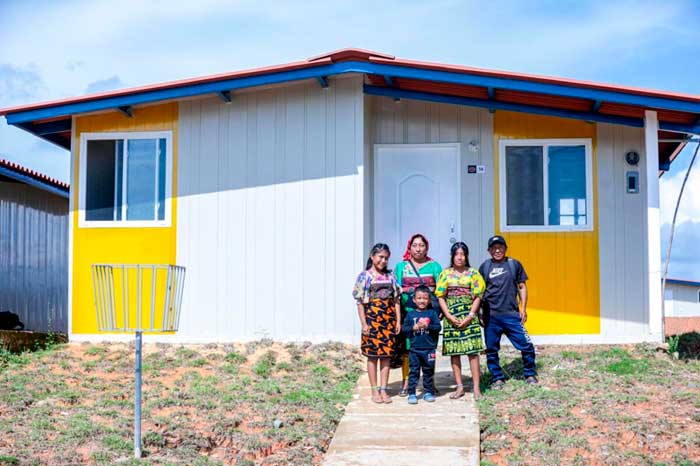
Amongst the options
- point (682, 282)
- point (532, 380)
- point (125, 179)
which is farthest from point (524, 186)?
point (682, 282)

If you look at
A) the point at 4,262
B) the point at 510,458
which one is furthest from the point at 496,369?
the point at 4,262

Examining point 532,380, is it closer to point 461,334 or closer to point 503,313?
point 503,313

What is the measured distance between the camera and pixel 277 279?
38.0 feet

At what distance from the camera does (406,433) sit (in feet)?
25.2

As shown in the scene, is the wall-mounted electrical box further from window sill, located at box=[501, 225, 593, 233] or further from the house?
window sill, located at box=[501, 225, 593, 233]

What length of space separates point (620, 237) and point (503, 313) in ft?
10.9

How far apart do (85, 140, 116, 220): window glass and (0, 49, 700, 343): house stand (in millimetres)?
27

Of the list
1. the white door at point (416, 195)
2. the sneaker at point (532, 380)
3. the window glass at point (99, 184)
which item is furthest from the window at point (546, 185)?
the window glass at point (99, 184)

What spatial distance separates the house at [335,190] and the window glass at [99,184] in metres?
0.03

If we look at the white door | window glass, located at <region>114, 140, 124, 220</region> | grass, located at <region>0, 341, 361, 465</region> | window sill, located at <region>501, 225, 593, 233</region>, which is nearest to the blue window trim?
window glass, located at <region>114, 140, 124, 220</region>

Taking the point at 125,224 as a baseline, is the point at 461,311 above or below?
below

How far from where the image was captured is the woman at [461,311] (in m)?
8.66

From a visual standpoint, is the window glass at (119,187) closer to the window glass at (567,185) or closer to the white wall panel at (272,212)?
the white wall panel at (272,212)

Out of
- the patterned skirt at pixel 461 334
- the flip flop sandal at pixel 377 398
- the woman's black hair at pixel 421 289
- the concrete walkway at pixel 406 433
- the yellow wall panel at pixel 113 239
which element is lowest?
the concrete walkway at pixel 406 433
